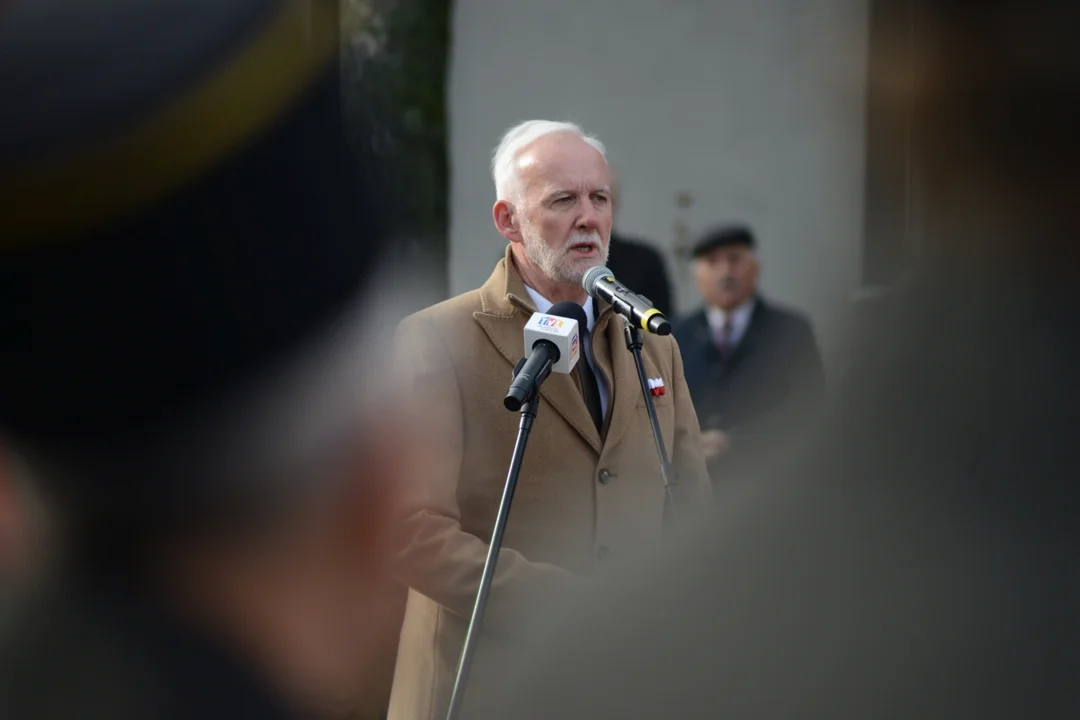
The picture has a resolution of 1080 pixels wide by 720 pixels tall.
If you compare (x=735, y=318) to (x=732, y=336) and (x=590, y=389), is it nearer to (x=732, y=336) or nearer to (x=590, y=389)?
(x=732, y=336)

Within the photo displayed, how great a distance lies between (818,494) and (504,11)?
23.3 feet

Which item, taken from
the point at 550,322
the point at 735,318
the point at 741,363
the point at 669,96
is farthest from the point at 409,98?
the point at 550,322

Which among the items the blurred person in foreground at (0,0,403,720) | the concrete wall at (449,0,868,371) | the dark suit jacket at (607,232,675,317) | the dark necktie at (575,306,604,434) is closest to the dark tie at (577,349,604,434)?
the dark necktie at (575,306,604,434)

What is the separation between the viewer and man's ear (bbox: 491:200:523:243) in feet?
8.57

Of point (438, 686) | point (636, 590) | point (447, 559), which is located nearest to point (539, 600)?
point (447, 559)

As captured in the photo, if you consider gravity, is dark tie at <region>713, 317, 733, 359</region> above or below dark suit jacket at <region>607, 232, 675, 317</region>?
below

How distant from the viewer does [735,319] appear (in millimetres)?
5520

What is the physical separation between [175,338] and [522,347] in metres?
1.32

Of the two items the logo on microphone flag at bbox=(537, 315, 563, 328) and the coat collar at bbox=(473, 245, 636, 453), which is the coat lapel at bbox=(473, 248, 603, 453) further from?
the logo on microphone flag at bbox=(537, 315, 563, 328)

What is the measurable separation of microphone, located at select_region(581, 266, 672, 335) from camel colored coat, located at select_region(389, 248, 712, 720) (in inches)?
8.8

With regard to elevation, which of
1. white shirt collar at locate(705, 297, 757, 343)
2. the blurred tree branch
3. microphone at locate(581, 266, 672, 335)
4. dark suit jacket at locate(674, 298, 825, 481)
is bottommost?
dark suit jacket at locate(674, 298, 825, 481)

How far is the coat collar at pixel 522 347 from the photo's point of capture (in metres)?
2.52

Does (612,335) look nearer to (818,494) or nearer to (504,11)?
(818,494)

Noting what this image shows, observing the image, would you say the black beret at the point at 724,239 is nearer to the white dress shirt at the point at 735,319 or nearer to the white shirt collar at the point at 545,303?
the white dress shirt at the point at 735,319
